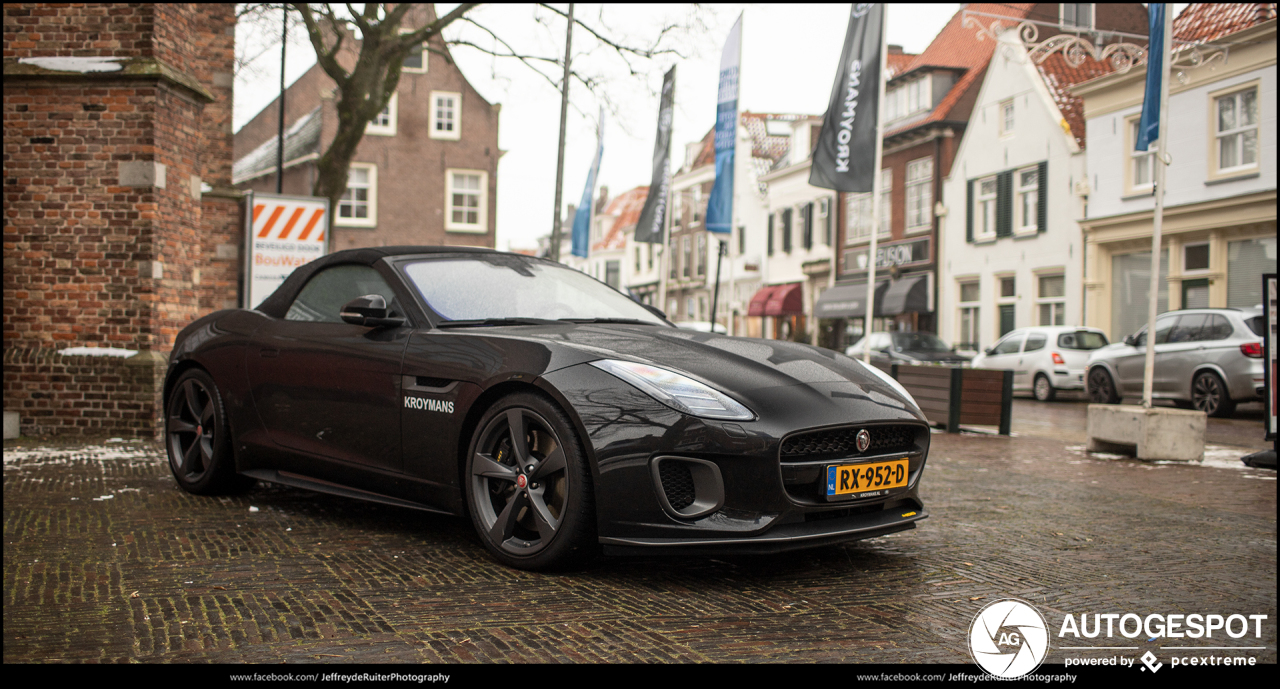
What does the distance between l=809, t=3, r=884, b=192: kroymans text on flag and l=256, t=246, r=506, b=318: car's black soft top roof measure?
8023 mm

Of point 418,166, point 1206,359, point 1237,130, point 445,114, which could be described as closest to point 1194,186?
point 1237,130

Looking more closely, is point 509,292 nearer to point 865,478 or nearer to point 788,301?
point 865,478

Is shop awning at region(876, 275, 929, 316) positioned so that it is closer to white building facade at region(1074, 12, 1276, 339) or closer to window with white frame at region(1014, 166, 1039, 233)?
window with white frame at region(1014, 166, 1039, 233)

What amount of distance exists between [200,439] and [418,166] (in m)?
33.2

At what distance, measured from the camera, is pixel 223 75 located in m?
15.8

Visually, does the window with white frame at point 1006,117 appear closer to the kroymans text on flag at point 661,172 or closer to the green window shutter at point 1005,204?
the green window shutter at point 1005,204

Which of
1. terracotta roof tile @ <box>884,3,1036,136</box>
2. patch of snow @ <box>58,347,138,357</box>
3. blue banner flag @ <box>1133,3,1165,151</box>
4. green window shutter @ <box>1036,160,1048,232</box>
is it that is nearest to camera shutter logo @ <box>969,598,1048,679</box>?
blue banner flag @ <box>1133,3,1165,151</box>

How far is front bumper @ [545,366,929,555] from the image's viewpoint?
356cm

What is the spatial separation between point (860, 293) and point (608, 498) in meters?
31.3

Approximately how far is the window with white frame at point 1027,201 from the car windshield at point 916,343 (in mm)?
5769

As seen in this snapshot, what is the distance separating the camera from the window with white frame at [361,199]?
3675 cm

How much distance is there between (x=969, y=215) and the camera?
29.4 m
